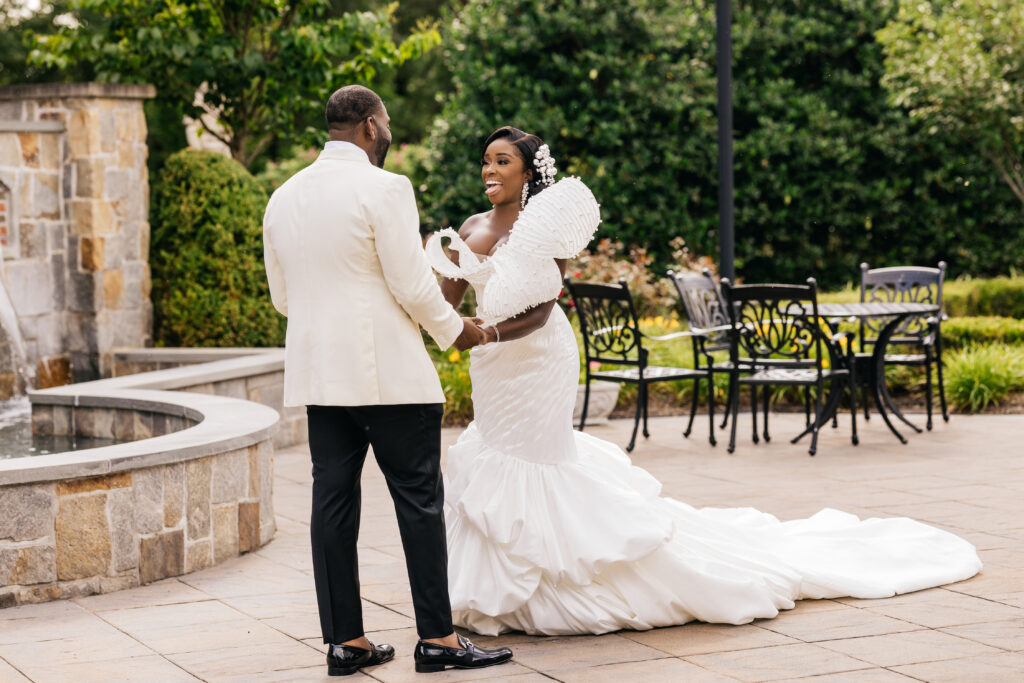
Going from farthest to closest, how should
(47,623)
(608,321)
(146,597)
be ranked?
(608,321) < (146,597) < (47,623)

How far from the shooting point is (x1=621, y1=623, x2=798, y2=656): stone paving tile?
4156mm

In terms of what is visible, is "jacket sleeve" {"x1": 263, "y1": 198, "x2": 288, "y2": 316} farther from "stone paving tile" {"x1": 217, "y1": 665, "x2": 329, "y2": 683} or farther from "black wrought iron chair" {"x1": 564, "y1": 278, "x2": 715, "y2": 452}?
"black wrought iron chair" {"x1": 564, "y1": 278, "x2": 715, "y2": 452}

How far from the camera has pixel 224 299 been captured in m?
9.84

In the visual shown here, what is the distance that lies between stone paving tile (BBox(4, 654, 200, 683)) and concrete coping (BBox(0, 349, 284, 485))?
100 centimetres

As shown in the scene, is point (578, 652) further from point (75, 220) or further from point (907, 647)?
point (75, 220)

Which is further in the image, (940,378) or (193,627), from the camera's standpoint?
(940,378)

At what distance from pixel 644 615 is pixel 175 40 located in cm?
829

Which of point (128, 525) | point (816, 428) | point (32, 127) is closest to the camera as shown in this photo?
point (128, 525)

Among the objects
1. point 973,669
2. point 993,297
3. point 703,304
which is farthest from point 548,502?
point 993,297

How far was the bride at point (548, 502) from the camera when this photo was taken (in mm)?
4340

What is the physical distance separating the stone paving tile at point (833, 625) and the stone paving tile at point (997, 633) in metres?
0.16

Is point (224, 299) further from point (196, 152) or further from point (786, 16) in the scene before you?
point (786, 16)

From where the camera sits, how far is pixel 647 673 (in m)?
3.87

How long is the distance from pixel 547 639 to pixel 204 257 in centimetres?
625
